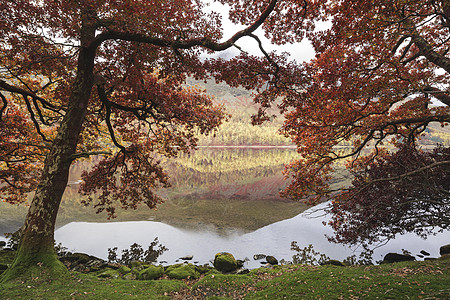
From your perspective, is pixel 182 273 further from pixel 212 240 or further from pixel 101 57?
pixel 101 57

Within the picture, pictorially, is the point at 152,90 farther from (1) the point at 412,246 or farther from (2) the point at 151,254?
(1) the point at 412,246

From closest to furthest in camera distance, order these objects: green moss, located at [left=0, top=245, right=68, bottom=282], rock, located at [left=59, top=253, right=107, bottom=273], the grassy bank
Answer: the grassy bank, green moss, located at [left=0, top=245, right=68, bottom=282], rock, located at [left=59, top=253, right=107, bottom=273]

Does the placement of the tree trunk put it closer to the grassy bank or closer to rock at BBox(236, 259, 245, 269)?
the grassy bank

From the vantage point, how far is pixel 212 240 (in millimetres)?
13594

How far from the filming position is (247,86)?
7.03 meters

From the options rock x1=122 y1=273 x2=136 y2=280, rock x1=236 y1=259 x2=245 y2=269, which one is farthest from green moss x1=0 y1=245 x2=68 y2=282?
rock x1=236 y1=259 x2=245 y2=269

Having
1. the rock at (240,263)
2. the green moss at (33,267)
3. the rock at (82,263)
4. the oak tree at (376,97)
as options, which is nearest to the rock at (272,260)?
the rock at (240,263)

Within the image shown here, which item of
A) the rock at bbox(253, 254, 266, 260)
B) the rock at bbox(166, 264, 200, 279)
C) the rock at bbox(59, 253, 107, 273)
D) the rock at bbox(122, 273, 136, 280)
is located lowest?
the rock at bbox(253, 254, 266, 260)

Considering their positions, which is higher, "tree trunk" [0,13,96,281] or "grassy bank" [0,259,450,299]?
"tree trunk" [0,13,96,281]

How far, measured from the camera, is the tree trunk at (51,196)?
17.2 feet

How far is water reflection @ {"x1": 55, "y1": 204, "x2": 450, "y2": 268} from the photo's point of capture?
11.7 meters

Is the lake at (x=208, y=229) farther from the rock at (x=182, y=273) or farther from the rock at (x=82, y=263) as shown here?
the rock at (x=182, y=273)

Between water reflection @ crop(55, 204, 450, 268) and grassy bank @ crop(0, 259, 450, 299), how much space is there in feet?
15.2

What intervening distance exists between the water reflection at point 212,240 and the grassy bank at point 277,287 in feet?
15.2
